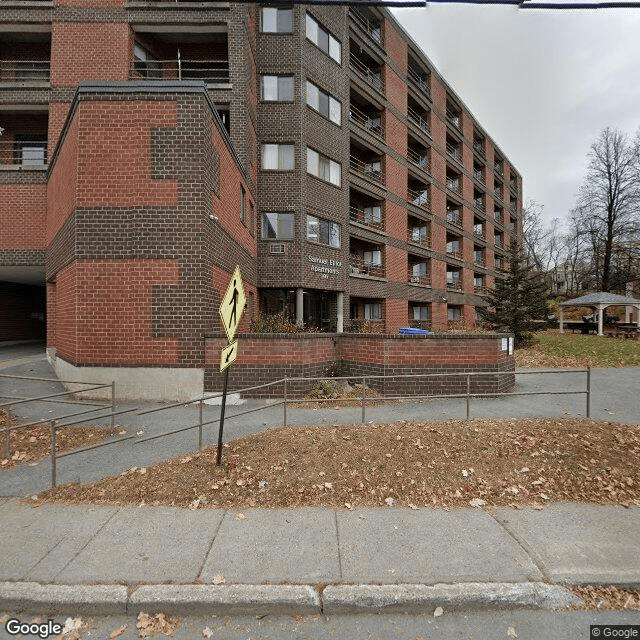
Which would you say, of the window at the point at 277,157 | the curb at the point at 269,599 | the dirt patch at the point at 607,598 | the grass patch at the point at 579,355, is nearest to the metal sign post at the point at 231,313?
the curb at the point at 269,599

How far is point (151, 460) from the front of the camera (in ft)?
16.3

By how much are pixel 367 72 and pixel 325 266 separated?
41.6 feet

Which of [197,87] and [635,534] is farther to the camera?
[197,87]

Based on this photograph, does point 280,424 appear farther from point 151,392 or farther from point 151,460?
point 151,392

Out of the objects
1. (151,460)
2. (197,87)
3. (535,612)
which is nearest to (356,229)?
(197,87)

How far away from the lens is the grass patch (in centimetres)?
1369

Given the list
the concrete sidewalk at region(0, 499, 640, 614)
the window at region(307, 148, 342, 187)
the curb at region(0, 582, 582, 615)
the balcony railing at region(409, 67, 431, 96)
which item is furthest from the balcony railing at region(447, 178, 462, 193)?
the curb at region(0, 582, 582, 615)

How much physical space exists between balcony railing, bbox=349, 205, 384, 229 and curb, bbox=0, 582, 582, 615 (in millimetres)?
18789

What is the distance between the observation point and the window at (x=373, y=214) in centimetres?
2018

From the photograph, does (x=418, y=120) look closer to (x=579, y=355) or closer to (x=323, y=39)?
(x=323, y=39)

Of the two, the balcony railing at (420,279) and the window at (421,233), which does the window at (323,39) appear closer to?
the window at (421,233)

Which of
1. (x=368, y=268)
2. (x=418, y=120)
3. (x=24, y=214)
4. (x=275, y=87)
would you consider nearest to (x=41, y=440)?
(x=24, y=214)

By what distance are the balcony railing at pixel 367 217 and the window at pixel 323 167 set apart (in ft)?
11.2

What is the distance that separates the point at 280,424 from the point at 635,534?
5.03 meters
